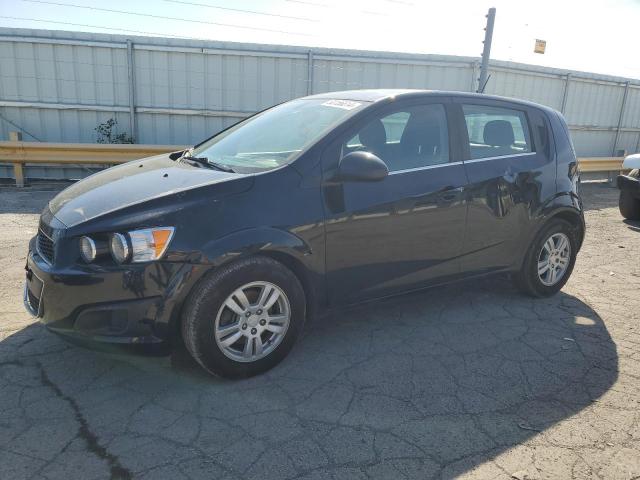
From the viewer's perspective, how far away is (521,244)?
13.7ft

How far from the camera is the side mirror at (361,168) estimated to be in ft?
10.0

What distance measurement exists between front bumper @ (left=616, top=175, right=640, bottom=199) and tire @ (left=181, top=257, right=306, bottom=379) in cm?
711

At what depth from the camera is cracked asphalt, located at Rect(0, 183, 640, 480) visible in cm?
232

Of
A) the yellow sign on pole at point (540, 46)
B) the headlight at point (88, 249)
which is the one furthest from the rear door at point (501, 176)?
the yellow sign on pole at point (540, 46)

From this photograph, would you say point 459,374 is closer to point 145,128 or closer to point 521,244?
point 521,244

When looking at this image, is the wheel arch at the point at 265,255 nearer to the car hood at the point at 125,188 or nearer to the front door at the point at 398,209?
the front door at the point at 398,209

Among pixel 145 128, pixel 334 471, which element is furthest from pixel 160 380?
pixel 145 128

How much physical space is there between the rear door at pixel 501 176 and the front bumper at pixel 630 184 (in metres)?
4.67

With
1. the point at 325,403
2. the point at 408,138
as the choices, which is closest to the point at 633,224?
the point at 408,138

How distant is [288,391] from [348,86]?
29.7 ft

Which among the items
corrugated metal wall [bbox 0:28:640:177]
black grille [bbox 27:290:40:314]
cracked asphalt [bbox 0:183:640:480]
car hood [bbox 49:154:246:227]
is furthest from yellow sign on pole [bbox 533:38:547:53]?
black grille [bbox 27:290:40:314]

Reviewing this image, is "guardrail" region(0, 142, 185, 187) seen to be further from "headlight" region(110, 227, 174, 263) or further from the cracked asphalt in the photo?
"headlight" region(110, 227, 174, 263)

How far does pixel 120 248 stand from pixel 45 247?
2.11 ft

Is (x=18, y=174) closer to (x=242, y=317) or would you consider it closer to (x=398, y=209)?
(x=242, y=317)
